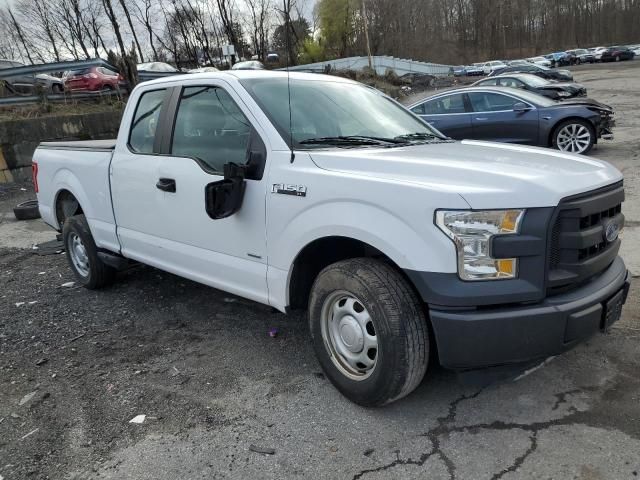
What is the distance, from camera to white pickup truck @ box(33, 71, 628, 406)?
246 centimetres

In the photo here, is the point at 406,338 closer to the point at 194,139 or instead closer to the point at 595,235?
the point at 595,235

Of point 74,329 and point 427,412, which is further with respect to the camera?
point 74,329

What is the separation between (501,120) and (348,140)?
26.5 ft

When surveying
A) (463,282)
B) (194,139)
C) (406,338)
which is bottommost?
(406,338)

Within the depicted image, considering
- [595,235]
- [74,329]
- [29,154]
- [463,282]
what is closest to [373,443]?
[463,282]

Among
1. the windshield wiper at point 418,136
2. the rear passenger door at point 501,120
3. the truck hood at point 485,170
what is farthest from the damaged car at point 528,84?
the truck hood at point 485,170

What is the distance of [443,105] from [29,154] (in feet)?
32.1

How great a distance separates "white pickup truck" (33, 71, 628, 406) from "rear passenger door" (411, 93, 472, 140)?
23.4 ft

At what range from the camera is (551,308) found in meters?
2.47

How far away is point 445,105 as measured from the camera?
1117cm

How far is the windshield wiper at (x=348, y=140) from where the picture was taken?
3.34m

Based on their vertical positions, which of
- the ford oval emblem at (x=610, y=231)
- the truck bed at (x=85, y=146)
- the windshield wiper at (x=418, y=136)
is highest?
the truck bed at (x=85, y=146)

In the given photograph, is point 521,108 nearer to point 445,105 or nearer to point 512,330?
point 445,105

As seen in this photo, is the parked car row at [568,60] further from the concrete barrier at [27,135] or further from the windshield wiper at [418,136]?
the windshield wiper at [418,136]
